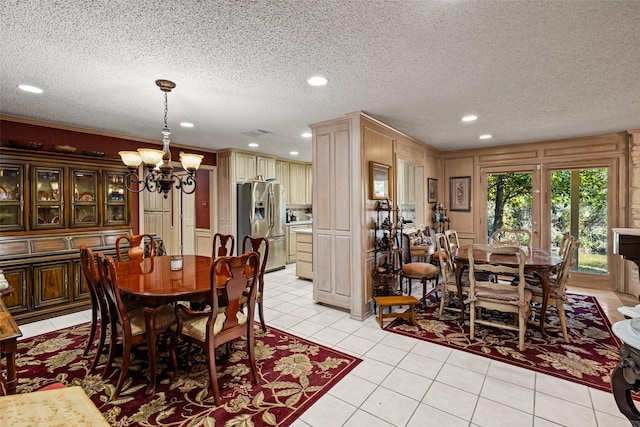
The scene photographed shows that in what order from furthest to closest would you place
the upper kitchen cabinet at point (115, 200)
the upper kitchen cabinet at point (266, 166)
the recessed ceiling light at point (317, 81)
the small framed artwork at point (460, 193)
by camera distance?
the upper kitchen cabinet at point (266, 166), the small framed artwork at point (460, 193), the upper kitchen cabinet at point (115, 200), the recessed ceiling light at point (317, 81)

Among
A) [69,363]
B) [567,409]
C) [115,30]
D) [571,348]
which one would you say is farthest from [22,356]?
[571,348]

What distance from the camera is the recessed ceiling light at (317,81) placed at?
2656mm

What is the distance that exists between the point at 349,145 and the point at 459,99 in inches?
51.1

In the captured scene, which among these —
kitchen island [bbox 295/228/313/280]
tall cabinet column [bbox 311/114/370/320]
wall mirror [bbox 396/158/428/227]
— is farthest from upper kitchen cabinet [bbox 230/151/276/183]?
wall mirror [bbox 396/158/428/227]

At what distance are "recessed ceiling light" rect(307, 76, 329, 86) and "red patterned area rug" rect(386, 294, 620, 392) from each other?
Answer: 2689 mm

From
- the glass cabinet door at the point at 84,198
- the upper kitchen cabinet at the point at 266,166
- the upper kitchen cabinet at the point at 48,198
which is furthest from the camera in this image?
the upper kitchen cabinet at the point at 266,166

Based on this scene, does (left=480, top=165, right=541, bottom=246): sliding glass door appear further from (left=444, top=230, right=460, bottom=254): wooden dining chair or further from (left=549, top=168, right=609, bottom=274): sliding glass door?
(left=444, top=230, right=460, bottom=254): wooden dining chair

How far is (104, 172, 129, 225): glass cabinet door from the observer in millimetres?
4402

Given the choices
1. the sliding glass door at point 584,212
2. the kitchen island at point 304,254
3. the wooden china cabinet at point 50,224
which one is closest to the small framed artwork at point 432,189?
the sliding glass door at point 584,212

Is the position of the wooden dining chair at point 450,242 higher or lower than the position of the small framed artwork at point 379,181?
lower

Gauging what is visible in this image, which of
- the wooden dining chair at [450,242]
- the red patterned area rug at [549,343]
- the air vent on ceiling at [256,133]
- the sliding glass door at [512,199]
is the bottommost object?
the red patterned area rug at [549,343]

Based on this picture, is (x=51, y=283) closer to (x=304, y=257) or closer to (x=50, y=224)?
(x=50, y=224)

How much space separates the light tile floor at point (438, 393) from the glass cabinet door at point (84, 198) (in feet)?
4.96

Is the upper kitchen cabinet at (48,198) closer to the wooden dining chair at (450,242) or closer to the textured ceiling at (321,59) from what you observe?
the textured ceiling at (321,59)
